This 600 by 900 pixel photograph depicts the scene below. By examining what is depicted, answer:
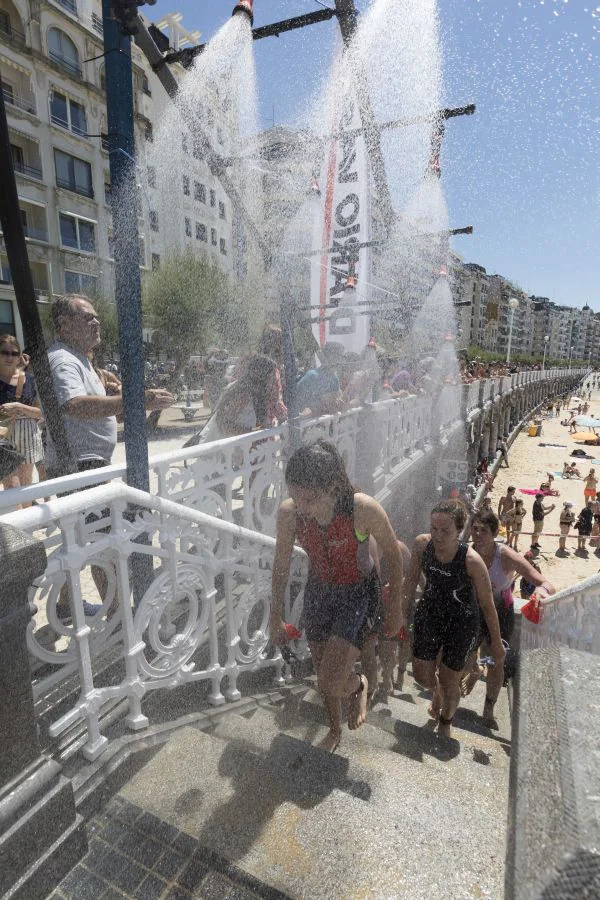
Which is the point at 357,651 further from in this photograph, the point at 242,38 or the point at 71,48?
the point at 71,48

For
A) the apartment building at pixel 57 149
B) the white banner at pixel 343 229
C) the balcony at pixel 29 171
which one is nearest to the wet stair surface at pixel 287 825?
the white banner at pixel 343 229

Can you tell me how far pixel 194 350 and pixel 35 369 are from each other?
1046 inches

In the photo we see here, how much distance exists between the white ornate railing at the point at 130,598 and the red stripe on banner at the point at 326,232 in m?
3.01

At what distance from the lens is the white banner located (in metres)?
5.33

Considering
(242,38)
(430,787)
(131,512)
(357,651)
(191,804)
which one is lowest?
(430,787)

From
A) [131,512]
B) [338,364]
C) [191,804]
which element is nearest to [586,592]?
[191,804]

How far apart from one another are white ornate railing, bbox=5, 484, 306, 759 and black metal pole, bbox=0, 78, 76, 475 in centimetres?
46

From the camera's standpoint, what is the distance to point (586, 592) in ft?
9.18

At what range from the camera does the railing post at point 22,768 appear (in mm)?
1566

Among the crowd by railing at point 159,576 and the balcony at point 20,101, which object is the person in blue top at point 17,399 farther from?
the balcony at point 20,101

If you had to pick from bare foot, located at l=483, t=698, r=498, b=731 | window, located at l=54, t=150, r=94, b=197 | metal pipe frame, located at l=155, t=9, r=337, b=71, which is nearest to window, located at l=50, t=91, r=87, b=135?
window, located at l=54, t=150, r=94, b=197

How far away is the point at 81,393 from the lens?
2.62 m

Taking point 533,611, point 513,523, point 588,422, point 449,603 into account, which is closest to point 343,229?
point 449,603

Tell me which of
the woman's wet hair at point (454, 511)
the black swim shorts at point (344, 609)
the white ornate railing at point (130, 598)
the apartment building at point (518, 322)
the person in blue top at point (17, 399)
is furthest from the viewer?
the apartment building at point (518, 322)
